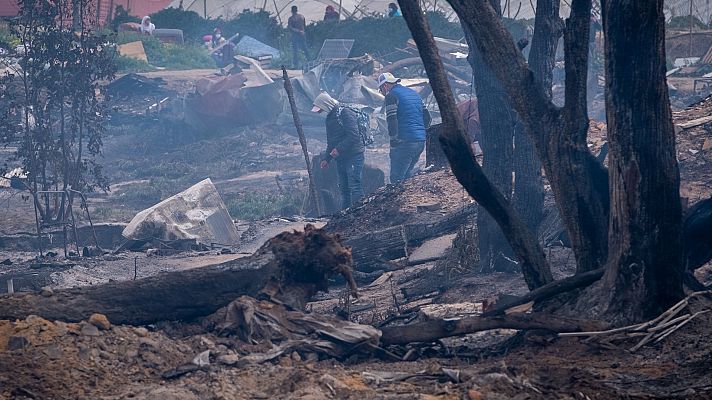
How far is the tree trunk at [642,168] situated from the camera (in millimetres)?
4770

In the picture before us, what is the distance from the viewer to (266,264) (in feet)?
19.1

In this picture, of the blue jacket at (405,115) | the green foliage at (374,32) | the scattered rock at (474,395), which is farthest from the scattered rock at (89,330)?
the green foliage at (374,32)

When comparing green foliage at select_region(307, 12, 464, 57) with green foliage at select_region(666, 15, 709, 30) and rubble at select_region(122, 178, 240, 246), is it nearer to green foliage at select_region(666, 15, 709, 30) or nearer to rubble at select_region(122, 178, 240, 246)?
green foliage at select_region(666, 15, 709, 30)

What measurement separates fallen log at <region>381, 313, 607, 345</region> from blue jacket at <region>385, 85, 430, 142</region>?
300 inches

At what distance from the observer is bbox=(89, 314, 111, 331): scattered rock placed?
5094 mm

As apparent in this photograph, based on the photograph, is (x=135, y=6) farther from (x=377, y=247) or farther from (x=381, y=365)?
(x=381, y=365)

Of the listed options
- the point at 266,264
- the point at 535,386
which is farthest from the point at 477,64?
the point at 535,386

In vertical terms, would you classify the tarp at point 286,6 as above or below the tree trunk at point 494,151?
above

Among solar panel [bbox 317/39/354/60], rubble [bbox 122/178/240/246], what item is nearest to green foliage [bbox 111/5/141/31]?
solar panel [bbox 317/39/354/60]

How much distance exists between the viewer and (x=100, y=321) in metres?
5.11

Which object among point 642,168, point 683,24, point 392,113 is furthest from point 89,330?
point 683,24

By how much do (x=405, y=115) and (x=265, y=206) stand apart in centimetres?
356

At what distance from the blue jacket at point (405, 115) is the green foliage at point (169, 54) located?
731 inches

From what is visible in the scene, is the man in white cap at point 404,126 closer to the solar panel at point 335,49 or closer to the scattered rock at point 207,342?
the scattered rock at point 207,342
